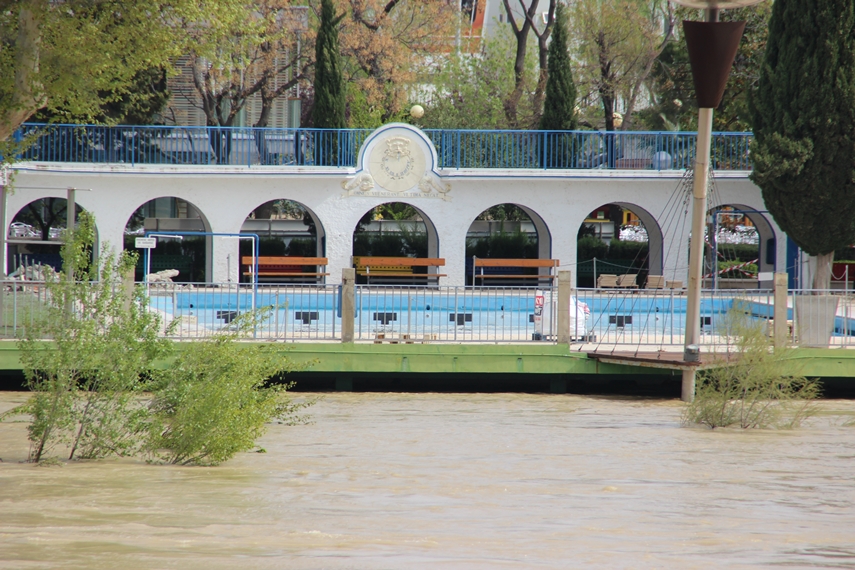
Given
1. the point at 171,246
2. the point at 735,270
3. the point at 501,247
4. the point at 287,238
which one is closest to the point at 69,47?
the point at 171,246

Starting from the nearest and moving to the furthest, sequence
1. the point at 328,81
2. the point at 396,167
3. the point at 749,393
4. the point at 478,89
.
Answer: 1. the point at 749,393
2. the point at 396,167
3. the point at 328,81
4. the point at 478,89

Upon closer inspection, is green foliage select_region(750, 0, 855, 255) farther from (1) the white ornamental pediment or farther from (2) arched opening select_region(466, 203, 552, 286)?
(1) the white ornamental pediment

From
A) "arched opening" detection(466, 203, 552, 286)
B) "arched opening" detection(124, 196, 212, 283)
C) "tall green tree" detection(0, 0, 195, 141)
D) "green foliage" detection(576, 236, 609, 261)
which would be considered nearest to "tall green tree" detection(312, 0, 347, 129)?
"arched opening" detection(124, 196, 212, 283)

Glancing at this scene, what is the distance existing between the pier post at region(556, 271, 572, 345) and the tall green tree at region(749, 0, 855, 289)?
430 inches

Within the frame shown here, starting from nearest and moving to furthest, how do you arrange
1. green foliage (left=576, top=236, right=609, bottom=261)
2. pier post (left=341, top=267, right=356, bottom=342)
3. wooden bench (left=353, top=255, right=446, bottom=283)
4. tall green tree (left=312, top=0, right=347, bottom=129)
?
pier post (left=341, top=267, right=356, bottom=342), wooden bench (left=353, top=255, right=446, bottom=283), tall green tree (left=312, top=0, right=347, bottom=129), green foliage (left=576, top=236, right=609, bottom=261)

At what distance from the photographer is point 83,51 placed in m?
11.7

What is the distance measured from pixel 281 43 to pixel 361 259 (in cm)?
875

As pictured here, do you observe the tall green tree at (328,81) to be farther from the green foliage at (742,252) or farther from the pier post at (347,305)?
the green foliage at (742,252)

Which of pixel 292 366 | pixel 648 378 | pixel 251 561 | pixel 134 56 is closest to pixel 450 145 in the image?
pixel 648 378

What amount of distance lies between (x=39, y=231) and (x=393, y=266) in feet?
49.1

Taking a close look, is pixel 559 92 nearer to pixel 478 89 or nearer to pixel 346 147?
pixel 346 147

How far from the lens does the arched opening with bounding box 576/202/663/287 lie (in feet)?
90.6

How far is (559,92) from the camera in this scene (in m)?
28.8

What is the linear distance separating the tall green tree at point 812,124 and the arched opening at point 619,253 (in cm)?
Result: 425
